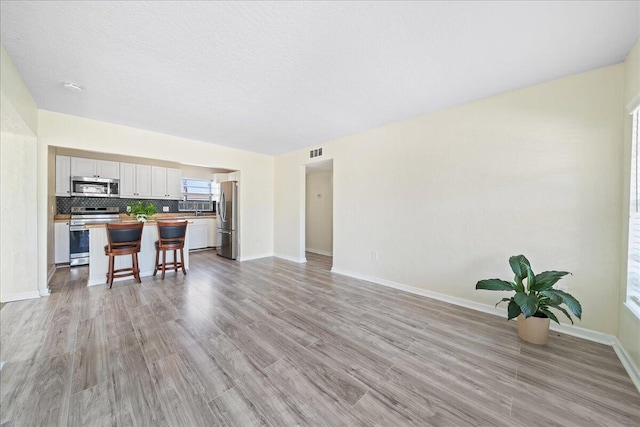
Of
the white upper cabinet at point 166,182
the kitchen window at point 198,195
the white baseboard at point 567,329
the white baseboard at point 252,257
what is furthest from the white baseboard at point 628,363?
the white upper cabinet at point 166,182

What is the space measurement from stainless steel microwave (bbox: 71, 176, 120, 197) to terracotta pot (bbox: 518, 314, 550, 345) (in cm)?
730

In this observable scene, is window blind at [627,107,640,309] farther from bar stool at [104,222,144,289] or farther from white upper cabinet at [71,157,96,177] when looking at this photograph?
white upper cabinet at [71,157,96,177]

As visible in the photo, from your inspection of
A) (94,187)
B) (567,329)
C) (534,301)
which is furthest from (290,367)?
(94,187)

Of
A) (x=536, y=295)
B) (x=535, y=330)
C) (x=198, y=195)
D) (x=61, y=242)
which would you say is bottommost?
(x=535, y=330)

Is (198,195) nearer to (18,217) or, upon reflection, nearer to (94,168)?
(94,168)

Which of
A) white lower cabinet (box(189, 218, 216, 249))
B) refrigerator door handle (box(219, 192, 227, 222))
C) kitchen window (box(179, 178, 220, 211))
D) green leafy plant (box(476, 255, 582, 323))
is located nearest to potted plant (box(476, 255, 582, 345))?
green leafy plant (box(476, 255, 582, 323))

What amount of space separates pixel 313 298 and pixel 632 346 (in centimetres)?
277

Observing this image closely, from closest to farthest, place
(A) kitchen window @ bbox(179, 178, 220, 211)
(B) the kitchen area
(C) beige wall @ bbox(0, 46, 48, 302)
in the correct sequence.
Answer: (C) beige wall @ bbox(0, 46, 48, 302) → (B) the kitchen area → (A) kitchen window @ bbox(179, 178, 220, 211)

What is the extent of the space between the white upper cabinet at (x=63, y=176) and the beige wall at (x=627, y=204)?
795 centimetres

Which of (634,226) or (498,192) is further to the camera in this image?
(498,192)

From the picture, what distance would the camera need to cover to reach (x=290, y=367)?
167cm

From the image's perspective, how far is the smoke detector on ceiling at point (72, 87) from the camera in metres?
2.34

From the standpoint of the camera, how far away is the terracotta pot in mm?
1960

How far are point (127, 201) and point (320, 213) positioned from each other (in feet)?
15.6
